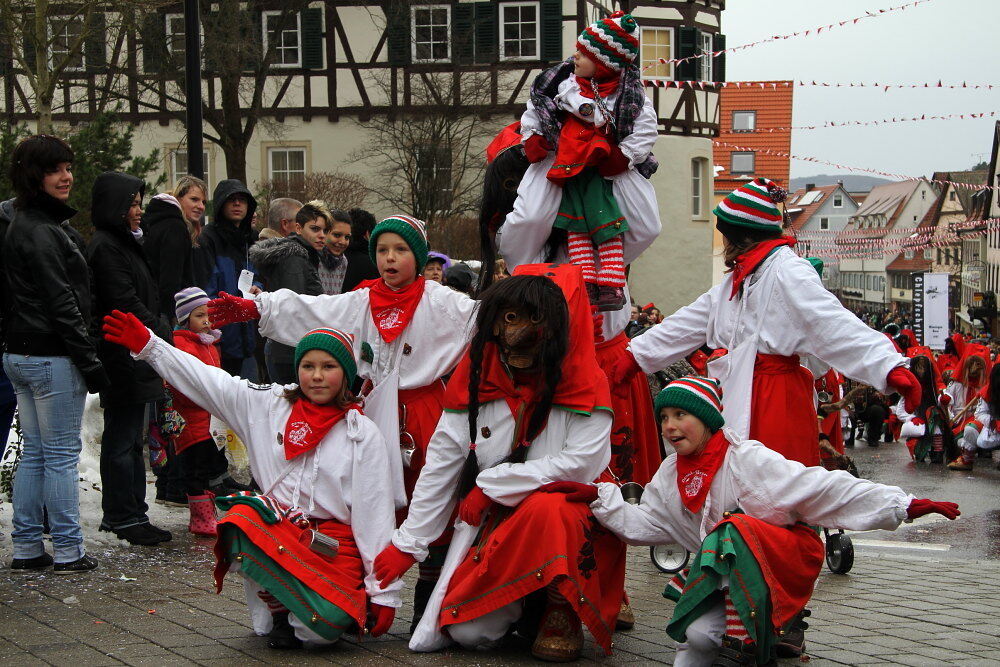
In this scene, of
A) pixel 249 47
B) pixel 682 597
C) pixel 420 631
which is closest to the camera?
pixel 682 597

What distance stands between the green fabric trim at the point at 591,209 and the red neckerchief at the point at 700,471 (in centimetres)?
133

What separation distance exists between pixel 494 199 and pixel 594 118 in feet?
2.38

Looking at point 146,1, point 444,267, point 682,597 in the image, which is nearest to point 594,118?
point 682,597

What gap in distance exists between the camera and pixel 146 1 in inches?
639

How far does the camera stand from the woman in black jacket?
5.99 metres

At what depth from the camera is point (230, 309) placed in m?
5.73

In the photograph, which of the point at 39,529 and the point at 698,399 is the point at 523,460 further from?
the point at 39,529

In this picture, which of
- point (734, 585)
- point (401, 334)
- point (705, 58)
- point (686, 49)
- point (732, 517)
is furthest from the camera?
point (705, 58)

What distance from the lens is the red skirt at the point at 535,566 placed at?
4777mm

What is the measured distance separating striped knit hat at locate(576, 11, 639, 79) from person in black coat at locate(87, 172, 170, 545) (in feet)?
8.59

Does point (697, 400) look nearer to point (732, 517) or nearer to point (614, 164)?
point (732, 517)

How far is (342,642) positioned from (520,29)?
2502cm

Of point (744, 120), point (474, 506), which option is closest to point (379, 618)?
point (474, 506)

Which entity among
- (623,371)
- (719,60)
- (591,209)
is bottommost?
(623,371)
